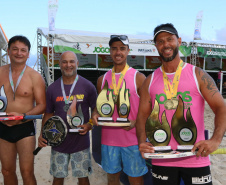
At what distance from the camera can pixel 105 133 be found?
2654 mm

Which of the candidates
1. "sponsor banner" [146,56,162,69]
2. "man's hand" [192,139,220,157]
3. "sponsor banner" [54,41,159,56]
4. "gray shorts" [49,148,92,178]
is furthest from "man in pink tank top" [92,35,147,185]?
"sponsor banner" [146,56,162,69]

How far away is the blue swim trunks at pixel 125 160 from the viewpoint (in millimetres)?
2525

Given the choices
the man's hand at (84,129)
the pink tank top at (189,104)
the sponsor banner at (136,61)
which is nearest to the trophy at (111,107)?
the man's hand at (84,129)

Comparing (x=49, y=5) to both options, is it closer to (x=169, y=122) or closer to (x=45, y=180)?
(x=45, y=180)

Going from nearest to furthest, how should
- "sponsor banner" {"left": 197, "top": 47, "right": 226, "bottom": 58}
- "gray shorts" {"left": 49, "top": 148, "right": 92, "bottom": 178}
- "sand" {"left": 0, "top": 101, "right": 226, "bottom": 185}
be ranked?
1. "gray shorts" {"left": 49, "top": 148, "right": 92, "bottom": 178}
2. "sand" {"left": 0, "top": 101, "right": 226, "bottom": 185}
3. "sponsor banner" {"left": 197, "top": 47, "right": 226, "bottom": 58}

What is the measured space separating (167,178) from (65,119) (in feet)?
4.33

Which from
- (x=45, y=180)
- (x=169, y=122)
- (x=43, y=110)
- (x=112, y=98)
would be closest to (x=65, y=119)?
(x=43, y=110)

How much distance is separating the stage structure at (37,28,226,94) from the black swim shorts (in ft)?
29.1

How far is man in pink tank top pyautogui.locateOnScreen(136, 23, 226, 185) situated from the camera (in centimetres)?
177

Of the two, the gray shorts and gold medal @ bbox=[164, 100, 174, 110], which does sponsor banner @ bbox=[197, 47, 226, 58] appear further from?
gold medal @ bbox=[164, 100, 174, 110]

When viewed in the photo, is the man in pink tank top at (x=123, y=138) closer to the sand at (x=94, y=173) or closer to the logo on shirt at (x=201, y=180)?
the logo on shirt at (x=201, y=180)

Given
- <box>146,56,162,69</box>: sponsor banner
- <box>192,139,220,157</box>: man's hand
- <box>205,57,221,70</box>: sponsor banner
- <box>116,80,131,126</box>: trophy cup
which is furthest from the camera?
<box>205,57,221,70</box>: sponsor banner

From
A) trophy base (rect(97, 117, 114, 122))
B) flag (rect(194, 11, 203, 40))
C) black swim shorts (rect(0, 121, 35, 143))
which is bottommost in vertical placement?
black swim shorts (rect(0, 121, 35, 143))

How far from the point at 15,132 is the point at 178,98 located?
2.00 metres
